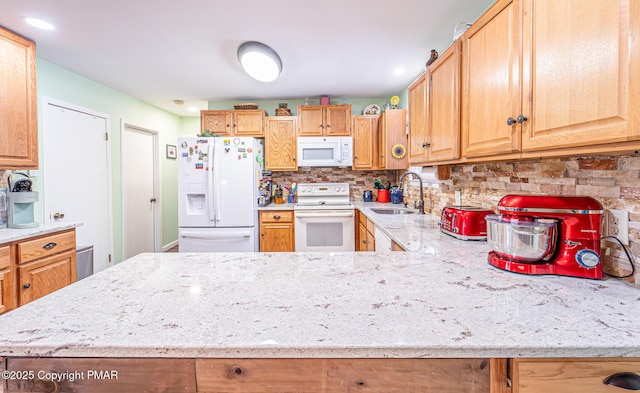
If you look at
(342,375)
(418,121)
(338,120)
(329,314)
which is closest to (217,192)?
(338,120)

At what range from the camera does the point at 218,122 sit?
12.1ft

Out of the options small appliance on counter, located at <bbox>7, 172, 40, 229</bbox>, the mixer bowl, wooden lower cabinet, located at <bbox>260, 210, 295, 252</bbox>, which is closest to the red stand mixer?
the mixer bowl

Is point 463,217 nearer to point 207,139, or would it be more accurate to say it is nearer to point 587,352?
point 587,352

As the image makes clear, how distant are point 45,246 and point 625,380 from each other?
3.04 m

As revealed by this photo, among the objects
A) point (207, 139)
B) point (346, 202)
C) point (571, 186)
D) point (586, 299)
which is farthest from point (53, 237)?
point (571, 186)

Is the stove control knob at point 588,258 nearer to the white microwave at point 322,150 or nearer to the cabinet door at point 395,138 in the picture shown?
the cabinet door at point 395,138

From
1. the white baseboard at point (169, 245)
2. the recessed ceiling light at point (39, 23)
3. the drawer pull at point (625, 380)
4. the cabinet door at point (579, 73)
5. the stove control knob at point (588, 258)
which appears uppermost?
the recessed ceiling light at point (39, 23)

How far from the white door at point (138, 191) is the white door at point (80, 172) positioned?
0.30 meters

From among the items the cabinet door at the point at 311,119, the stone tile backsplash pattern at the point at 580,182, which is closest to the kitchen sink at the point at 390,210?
the stone tile backsplash pattern at the point at 580,182

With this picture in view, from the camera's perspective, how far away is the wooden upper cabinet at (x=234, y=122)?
3.65 metres

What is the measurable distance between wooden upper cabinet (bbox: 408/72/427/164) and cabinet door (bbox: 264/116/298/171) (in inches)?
68.1

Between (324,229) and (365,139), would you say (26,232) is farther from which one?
(365,139)

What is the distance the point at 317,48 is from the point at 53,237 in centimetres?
257

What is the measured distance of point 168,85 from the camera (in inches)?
130
